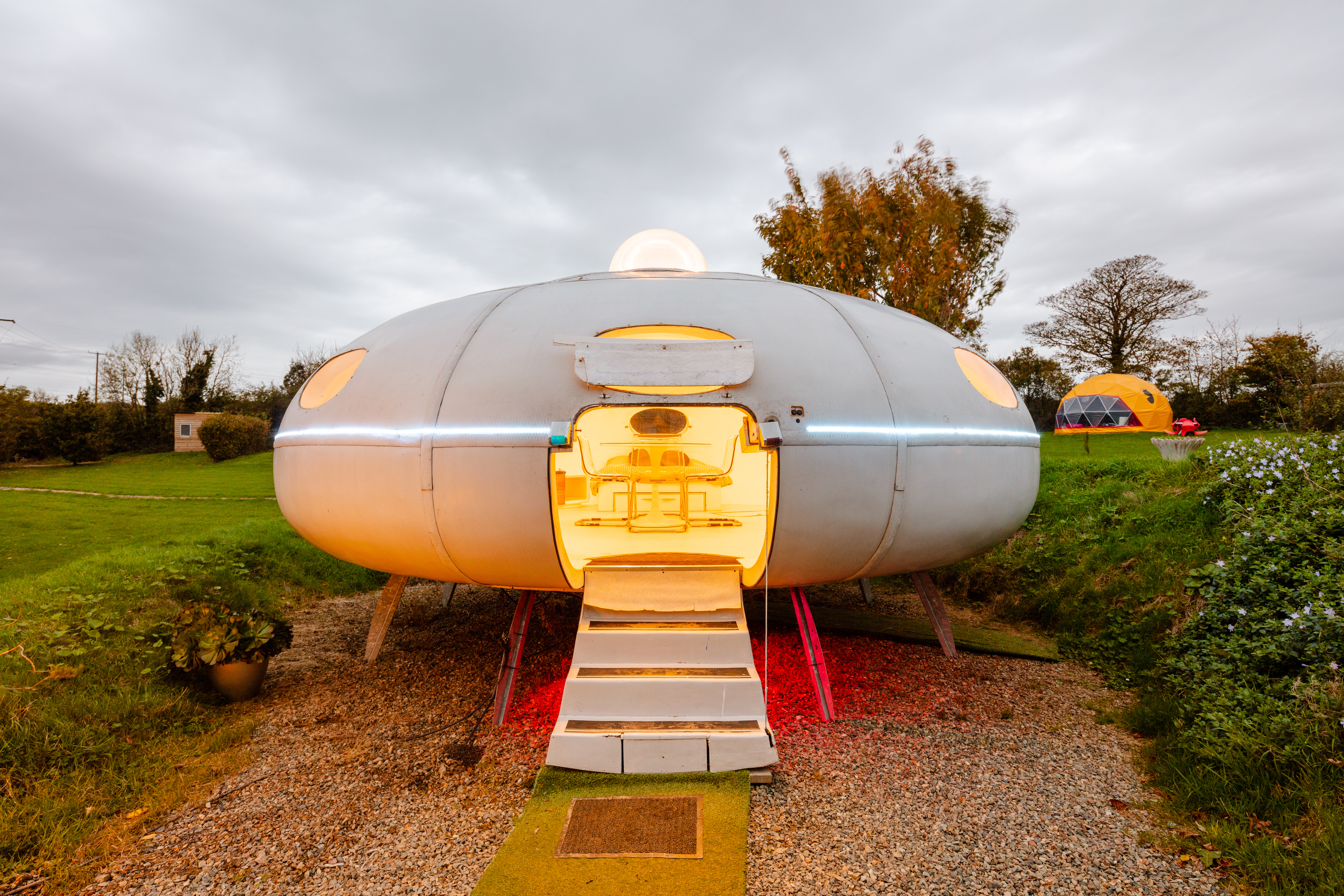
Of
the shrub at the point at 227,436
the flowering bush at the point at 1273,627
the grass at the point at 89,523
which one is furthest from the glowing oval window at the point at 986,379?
the shrub at the point at 227,436

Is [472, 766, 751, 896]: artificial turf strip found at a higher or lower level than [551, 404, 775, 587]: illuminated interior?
lower

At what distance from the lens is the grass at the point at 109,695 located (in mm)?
3172

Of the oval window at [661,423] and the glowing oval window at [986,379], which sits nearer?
the glowing oval window at [986,379]

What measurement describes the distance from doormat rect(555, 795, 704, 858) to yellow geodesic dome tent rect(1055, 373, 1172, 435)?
2221cm

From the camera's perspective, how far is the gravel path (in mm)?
2855

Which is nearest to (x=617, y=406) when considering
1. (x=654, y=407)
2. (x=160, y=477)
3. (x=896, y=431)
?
(x=654, y=407)

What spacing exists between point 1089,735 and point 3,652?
716cm

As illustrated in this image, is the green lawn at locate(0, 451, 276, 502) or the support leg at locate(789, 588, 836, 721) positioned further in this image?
the green lawn at locate(0, 451, 276, 502)

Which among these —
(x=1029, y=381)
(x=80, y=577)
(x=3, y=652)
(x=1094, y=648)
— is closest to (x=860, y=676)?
(x=1094, y=648)

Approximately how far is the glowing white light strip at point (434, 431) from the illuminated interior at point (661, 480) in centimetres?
182

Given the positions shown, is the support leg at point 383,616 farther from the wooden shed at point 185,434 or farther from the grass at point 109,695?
the wooden shed at point 185,434

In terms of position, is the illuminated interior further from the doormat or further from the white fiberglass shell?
the doormat

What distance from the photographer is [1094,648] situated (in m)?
5.63

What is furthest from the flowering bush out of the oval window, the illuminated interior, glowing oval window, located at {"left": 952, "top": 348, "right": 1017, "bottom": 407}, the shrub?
the shrub
